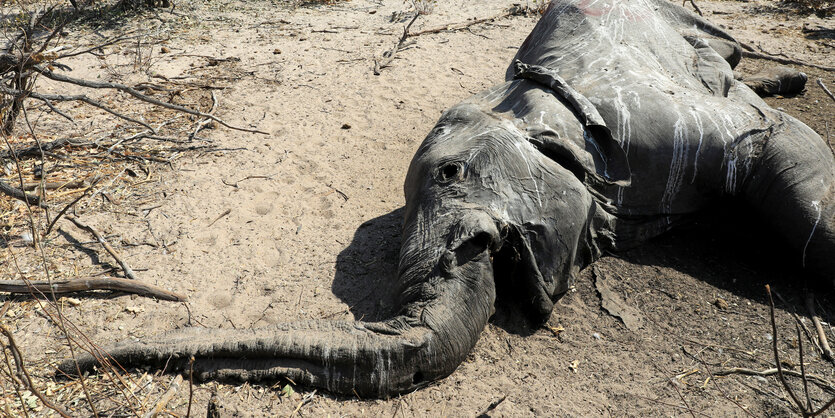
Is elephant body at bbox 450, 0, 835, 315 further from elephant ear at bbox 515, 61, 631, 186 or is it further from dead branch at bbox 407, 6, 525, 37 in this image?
dead branch at bbox 407, 6, 525, 37

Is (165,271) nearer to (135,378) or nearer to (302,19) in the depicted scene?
(135,378)

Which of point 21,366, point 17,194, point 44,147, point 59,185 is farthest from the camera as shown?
point 44,147

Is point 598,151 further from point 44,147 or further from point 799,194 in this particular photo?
point 44,147

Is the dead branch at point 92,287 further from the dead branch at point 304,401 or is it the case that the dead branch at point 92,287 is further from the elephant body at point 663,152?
the elephant body at point 663,152

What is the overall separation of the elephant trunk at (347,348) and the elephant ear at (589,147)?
1.01m

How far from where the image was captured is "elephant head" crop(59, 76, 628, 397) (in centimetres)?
249

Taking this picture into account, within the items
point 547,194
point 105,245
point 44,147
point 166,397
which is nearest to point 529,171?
point 547,194

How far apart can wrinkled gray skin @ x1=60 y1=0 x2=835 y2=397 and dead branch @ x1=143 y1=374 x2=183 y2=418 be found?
0.07 meters

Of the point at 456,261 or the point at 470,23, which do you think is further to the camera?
the point at 470,23

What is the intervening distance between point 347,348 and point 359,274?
1073 millimetres

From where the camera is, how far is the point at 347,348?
243cm

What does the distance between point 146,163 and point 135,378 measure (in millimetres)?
2379

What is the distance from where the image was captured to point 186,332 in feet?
8.46

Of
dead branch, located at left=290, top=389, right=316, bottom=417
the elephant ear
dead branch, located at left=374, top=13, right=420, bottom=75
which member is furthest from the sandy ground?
the elephant ear
